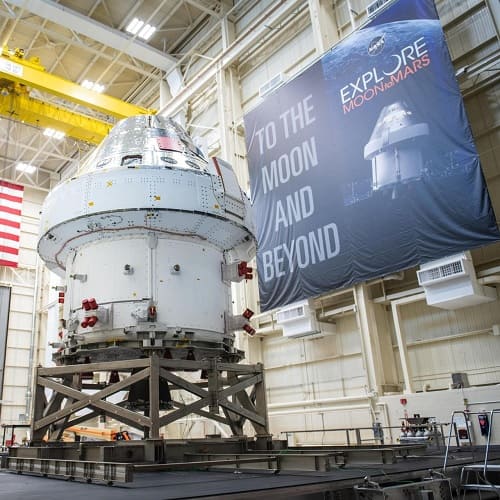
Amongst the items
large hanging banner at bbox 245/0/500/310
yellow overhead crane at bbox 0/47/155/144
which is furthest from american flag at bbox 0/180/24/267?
large hanging banner at bbox 245/0/500/310

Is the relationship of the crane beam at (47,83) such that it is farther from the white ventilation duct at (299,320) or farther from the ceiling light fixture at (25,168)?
the white ventilation duct at (299,320)

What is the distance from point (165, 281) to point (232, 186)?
224cm

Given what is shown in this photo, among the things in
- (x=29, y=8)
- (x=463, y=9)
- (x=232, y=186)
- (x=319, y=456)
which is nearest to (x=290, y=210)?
(x=232, y=186)

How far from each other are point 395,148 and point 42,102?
15.3 meters

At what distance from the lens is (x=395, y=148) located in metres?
11.9

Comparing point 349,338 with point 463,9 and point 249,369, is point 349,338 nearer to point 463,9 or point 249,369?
point 249,369

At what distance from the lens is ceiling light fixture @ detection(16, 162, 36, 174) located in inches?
1103

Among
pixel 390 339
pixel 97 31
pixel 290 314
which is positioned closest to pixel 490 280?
pixel 390 339

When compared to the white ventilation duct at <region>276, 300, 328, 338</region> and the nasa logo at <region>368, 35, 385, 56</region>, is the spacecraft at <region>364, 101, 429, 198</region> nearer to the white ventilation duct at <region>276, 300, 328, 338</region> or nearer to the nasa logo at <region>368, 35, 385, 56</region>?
the nasa logo at <region>368, 35, 385, 56</region>

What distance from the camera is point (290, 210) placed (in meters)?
14.5

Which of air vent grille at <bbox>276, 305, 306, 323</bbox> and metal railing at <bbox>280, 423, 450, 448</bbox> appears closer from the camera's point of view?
metal railing at <bbox>280, 423, 450, 448</bbox>

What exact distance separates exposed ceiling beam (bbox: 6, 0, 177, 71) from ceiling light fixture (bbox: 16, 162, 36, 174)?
10.9m

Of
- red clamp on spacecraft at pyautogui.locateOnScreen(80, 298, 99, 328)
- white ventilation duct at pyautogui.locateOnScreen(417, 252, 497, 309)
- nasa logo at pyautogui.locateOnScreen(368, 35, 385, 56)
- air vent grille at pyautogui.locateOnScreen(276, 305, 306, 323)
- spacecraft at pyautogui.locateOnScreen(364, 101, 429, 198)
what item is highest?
nasa logo at pyautogui.locateOnScreen(368, 35, 385, 56)

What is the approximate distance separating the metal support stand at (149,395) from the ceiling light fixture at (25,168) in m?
23.4
